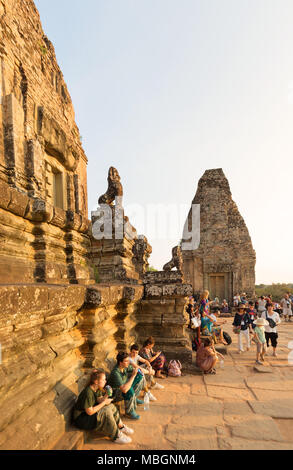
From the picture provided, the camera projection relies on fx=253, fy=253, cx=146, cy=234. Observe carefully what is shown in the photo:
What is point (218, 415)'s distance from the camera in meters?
3.02

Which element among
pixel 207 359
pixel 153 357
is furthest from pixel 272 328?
pixel 153 357

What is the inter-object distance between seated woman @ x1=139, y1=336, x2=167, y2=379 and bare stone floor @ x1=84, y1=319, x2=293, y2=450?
22cm

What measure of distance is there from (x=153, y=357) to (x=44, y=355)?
246 centimetres

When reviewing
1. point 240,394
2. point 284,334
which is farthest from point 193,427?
point 284,334

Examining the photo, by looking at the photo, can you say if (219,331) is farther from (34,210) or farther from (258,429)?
(34,210)

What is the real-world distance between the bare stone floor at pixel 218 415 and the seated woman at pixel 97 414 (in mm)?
95

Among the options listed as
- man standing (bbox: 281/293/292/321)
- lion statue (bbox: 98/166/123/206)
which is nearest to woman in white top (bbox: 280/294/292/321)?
man standing (bbox: 281/293/292/321)

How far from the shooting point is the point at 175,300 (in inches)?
188

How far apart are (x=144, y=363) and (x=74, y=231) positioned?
2.42 meters

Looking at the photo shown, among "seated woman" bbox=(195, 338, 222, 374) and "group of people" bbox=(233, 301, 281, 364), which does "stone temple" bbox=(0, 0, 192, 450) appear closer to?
"seated woman" bbox=(195, 338, 222, 374)

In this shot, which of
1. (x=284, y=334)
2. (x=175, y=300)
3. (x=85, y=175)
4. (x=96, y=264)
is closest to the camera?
(x=175, y=300)

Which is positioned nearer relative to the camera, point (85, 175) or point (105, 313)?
point (105, 313)

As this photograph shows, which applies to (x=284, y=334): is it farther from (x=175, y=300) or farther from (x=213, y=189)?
(x=213, y=189)

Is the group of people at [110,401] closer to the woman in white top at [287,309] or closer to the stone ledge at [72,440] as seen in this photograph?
the stone ledge at [72,440]
